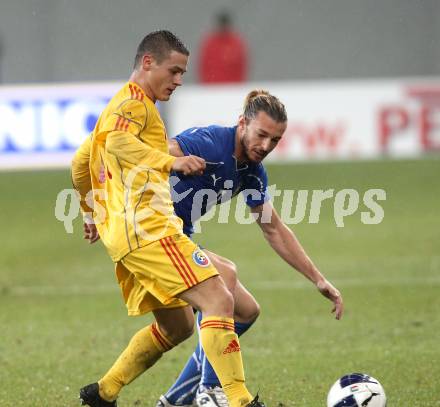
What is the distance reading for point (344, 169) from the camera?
20547 millimetres

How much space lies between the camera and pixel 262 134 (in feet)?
20.5

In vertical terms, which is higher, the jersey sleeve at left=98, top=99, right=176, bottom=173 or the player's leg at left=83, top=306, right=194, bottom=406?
the jersey sleeve at left=98, top=99, right=176, bottom=173

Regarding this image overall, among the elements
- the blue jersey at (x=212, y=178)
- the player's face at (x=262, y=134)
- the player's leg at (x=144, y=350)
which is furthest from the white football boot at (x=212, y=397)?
the player's face at (x=262, y=134)

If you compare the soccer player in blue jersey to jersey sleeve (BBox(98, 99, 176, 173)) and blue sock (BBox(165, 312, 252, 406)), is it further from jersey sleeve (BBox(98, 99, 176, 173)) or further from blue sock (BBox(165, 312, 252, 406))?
jersey sleeve (BBox(98, 99, 176, 173))

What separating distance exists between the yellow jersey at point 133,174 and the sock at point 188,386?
1.11 metres

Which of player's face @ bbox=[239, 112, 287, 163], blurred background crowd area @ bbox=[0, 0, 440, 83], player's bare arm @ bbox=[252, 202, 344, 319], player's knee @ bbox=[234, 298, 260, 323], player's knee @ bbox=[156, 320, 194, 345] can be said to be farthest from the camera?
blurred background crowd area @ bbox=[0, 0, 440, 83]

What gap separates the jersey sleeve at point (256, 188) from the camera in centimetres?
658

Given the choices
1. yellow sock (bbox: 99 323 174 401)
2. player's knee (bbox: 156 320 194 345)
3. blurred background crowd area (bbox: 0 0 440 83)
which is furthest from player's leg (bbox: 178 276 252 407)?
blurred background crowd area (bbox: 0 0 440 83)

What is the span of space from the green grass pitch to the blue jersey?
1.23m

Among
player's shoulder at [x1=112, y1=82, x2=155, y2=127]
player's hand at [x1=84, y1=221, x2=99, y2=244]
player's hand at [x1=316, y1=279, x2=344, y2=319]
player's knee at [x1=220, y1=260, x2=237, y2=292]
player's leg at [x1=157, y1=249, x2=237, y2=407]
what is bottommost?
player's leg at [x1=157, y1=249, x2=237, y2=407]

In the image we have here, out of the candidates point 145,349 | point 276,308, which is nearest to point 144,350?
point 145,349

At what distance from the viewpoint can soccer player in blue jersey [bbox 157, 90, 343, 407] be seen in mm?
6270

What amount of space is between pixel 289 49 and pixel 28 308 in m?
18.3

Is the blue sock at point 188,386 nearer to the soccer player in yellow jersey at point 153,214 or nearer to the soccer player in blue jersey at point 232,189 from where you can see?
the soccer player in blue jersey at point 232,189
